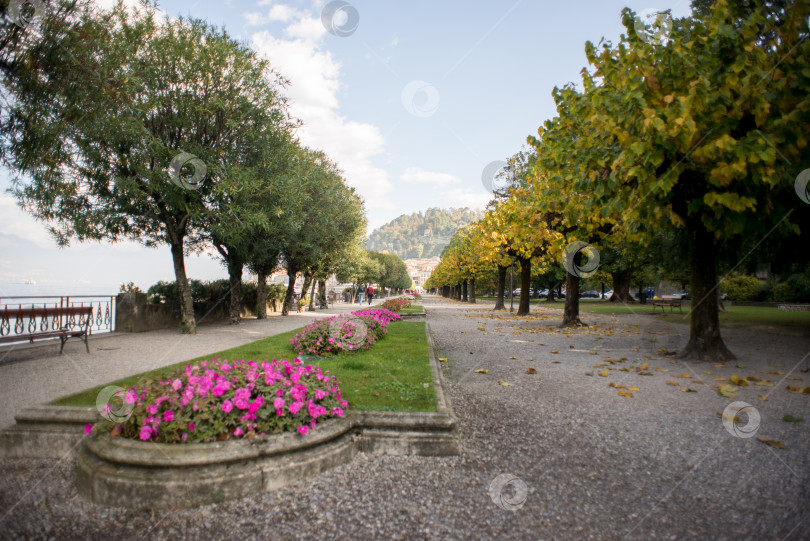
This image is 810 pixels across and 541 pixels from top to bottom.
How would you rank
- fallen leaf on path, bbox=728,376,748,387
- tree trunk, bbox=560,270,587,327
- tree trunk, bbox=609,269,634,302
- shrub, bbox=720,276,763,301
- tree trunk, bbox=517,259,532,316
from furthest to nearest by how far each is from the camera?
tree trunk, bbox=609,269,634,302 < shrub, bbox=720,276,763,301 < tree trunk, bbox=517,259,532,316 < tree trunk, bbox=560,270,587,327 < fallen leaf on path, bbox=728,376,748,387

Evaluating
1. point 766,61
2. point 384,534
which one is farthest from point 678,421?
point 766,61

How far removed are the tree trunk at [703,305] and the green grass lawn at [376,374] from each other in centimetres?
547

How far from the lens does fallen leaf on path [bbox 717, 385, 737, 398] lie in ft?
18.6

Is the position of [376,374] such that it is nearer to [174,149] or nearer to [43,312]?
[43,312]

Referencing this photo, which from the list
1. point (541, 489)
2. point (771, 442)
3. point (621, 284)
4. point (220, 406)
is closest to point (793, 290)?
point (621, 284)

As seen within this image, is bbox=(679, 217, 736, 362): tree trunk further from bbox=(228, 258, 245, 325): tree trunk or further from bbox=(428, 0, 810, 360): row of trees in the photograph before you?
bbox=(228, 258, 245, 325): tree trunk

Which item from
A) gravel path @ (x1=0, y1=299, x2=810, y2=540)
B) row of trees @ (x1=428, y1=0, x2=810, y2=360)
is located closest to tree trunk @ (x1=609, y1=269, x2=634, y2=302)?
row of trees @ (x1=428, y1=0, x2=810, y2=360)

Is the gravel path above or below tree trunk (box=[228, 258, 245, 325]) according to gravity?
below

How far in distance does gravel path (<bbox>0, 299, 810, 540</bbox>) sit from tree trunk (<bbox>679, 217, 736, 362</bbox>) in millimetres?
3078

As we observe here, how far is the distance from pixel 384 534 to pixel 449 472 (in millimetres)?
962

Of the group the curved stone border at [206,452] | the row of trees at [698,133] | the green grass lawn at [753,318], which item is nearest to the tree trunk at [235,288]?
the row of trees at [698,133]

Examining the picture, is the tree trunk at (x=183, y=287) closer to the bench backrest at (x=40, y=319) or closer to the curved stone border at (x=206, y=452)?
the bench backrest at (x=40, y=319)

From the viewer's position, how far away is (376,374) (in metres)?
6.19

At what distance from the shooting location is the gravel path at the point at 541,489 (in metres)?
2.67
